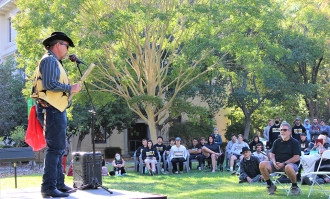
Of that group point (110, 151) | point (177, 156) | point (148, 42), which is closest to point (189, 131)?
point (110, 151)

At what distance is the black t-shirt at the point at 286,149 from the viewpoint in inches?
398

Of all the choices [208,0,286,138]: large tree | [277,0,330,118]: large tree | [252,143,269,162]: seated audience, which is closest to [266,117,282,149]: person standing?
[208,0,286,138]: large tree

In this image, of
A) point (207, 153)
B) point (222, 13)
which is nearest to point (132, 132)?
point (207, 153)

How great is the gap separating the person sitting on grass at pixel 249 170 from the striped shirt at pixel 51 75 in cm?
813

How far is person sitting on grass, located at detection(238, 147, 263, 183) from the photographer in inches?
514

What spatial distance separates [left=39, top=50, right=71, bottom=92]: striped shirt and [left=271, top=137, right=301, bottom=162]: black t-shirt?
5653 millimetres

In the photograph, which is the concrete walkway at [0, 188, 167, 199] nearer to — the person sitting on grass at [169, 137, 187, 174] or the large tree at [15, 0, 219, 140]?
the large tree at [15, 0, 219, 140]

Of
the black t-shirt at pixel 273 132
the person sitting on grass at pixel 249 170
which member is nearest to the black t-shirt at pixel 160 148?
the black t-shirt at pixel 273 132

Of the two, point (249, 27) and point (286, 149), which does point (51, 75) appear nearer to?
point (286, 149)

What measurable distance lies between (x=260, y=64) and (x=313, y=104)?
12.1 m

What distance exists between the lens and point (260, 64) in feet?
54.6

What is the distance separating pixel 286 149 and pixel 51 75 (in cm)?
585

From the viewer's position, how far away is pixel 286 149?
33.4ft

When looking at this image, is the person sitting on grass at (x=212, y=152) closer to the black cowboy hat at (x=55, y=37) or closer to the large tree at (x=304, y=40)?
the large tree at (x=304, y=40)
